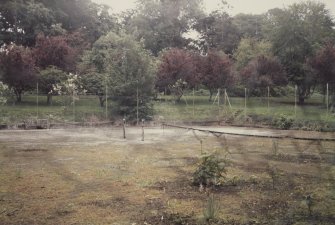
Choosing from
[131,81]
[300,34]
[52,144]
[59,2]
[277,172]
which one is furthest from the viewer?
[59,2]

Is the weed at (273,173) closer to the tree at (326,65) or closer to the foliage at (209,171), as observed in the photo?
the foliage at (209,171)

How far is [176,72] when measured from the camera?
3494 cm

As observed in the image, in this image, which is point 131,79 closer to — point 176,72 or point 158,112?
point 158,112

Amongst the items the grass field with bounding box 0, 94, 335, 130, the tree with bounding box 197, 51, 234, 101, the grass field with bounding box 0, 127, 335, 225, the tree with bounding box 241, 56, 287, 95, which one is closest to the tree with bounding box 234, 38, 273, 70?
the tree with bounding box 241, 56, 287, 95

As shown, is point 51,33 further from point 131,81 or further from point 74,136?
point 74,136

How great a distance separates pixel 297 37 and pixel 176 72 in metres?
12.8

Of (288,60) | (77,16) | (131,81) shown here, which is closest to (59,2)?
(77,16)

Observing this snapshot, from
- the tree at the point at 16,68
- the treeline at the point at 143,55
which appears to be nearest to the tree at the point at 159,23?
the treeline at the point at 143,55

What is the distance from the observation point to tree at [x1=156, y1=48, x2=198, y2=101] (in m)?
34.9

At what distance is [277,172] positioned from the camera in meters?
11.8

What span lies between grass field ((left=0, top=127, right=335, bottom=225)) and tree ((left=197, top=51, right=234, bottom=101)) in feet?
62.3

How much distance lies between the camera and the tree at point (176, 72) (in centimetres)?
3494

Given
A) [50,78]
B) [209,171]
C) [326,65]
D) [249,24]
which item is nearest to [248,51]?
[326,65]

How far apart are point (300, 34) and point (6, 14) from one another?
29501mm
